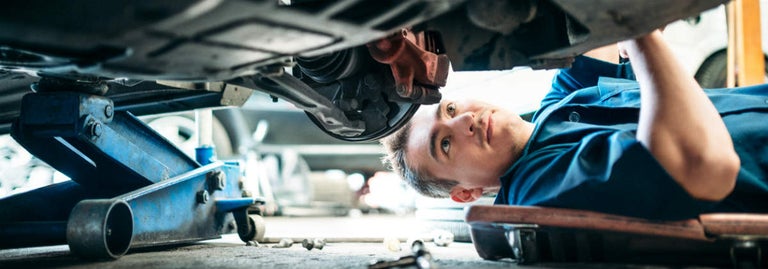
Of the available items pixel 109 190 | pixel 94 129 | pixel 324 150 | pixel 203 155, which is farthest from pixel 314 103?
pixel 324 150

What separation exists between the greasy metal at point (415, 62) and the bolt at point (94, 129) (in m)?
0.64

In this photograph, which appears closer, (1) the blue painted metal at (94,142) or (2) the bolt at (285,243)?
(1) the blue painted metal at (94,142)

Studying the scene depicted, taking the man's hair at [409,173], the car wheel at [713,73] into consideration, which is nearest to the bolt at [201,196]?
the man's hair at [409,173]

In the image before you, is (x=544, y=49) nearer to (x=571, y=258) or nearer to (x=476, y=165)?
(x=571, y=258)

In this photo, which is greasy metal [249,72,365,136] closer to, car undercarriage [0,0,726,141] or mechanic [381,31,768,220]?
car undercarriage [0,0,726,141]

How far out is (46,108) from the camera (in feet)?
4.63

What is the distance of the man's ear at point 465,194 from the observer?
178cm

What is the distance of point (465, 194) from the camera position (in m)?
1.81

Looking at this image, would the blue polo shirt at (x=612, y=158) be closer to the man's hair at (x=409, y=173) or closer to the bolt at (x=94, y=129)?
the man's hair at (x=409, y=173)

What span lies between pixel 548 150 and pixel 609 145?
0.89 feet

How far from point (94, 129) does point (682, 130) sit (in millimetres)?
1202

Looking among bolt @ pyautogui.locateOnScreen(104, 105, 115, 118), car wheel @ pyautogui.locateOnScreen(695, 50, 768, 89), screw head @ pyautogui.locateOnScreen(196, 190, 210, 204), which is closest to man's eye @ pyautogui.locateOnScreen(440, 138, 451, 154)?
screw head @ pyautogui.locateOnScreen(196, 190, 210, 204)

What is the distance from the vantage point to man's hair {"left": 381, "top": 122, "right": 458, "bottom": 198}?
5.79 feet

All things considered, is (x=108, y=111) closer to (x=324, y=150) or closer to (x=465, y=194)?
(x=465, y=194)
